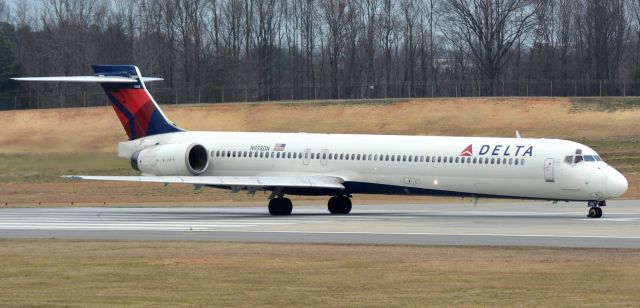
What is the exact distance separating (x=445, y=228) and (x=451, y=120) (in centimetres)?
4734

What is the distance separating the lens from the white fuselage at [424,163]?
3738 centimetres

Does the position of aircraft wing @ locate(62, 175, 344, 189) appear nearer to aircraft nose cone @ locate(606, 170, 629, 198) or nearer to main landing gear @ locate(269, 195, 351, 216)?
main landing gear @ locate(269, 195, 351, 216)

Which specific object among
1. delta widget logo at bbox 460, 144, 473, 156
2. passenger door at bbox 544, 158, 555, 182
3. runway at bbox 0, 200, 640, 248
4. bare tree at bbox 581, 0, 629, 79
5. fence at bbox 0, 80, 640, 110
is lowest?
runway at bbox 0, 200, 640, 248

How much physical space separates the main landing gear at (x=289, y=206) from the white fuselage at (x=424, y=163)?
70 centimetres

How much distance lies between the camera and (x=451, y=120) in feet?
263

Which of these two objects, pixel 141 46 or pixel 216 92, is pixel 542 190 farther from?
pixel 141 46

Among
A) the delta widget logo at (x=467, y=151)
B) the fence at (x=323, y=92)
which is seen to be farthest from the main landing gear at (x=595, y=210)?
the fence at (x=323, y=92)

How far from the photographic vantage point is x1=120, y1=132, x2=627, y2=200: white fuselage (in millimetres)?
37375

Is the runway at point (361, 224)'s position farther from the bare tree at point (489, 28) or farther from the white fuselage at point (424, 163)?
the bare tree at point (489, 28)

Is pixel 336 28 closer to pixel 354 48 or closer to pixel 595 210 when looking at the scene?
pixel 354 48

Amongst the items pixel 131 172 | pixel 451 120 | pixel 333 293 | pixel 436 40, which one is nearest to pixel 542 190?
pixel 333 293

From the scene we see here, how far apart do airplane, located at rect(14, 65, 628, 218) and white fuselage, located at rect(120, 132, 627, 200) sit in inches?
1.1

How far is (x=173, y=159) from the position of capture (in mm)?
A: 43469

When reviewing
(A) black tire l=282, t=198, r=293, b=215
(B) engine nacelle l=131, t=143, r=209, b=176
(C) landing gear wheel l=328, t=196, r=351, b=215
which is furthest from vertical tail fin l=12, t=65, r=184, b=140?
(C) landing gear wheel l=328, t=196, r=351, b=215
